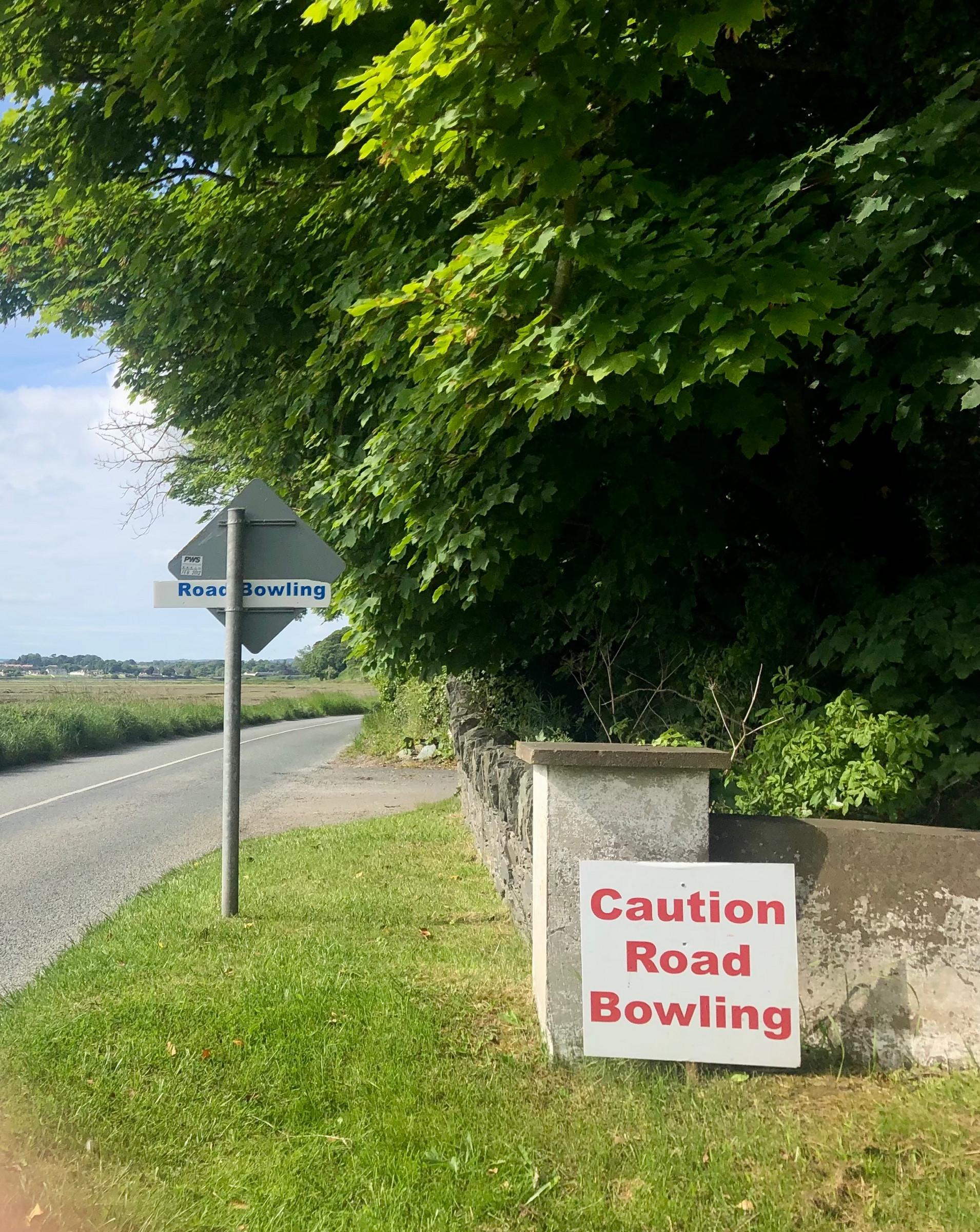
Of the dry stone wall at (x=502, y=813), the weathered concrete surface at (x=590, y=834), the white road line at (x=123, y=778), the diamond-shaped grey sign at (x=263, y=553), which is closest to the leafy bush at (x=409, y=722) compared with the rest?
the white road line at (x=123, y=778)

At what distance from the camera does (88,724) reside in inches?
966

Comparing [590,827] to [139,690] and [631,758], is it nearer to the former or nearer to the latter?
[631,758]

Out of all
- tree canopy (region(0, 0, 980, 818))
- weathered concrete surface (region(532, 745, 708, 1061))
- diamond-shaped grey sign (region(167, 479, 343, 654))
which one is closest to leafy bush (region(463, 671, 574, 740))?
tree canopy (region(0, 0, 980, 818))

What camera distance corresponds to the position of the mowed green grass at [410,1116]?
9.79ft

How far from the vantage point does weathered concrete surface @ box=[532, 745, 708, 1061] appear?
158 inches

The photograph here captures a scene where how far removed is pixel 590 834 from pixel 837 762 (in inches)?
60.1

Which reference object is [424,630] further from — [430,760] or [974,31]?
[430,760]

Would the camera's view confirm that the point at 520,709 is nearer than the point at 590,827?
No

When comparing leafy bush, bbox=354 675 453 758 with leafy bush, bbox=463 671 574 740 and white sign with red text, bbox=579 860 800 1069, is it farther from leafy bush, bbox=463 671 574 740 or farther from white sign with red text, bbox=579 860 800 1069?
white sign with red text, bbox=579 860 800 1069

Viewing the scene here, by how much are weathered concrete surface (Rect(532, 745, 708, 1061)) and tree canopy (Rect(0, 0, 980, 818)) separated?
1726 mm

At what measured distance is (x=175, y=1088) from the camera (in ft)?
12.3

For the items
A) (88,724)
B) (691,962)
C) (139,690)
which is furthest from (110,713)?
(691,962)

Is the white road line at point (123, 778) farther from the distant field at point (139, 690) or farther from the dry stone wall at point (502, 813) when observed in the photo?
the dry stone wall at point (502, 813)

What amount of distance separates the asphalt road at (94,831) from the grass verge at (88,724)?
2.39 ft
